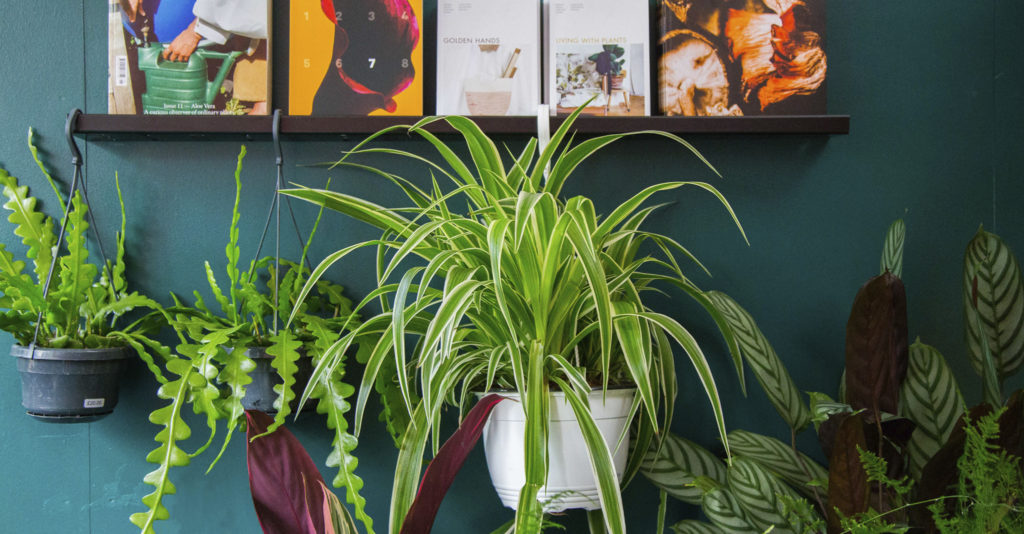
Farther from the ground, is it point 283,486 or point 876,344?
point 876,344

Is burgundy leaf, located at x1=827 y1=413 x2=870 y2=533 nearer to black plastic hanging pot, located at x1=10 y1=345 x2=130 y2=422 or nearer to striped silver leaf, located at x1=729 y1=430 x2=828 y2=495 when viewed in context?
striped silver leaf, located at x1=729 y1=430 x2=828 y2=495

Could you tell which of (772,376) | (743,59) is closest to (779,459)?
(772,376)

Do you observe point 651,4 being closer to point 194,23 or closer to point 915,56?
point 915,56

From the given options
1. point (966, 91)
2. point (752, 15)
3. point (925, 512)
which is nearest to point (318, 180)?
point (752, 15)

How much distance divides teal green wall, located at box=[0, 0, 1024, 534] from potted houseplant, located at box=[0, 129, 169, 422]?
83mm

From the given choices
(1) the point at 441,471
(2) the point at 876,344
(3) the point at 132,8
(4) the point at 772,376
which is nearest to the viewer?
(1) the point at 441,471

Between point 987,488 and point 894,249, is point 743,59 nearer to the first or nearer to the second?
point 894,249

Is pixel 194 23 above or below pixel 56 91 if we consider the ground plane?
above

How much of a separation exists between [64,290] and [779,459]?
119 cm

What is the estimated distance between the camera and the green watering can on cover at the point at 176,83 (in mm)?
1200

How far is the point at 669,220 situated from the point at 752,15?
40cm

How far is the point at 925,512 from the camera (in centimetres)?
94

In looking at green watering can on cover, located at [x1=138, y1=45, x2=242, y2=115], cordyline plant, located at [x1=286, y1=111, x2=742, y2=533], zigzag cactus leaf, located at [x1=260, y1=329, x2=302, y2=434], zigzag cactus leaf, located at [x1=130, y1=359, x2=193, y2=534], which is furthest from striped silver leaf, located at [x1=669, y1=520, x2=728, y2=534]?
green watering can on cover, located at [x1=138, y1=45, x2=242, y2=115]

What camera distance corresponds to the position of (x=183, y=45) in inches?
47.5
